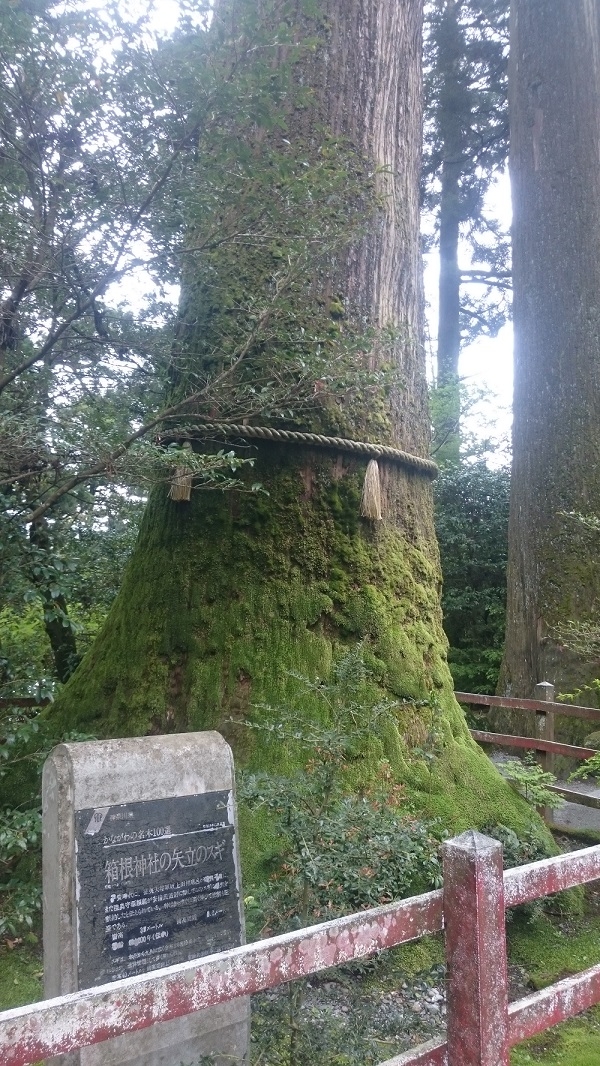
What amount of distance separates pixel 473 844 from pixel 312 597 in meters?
2.36

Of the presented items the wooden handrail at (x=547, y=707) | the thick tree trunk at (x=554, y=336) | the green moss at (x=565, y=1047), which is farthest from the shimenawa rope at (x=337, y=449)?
the thick tree trunk at (x=554, y=336)

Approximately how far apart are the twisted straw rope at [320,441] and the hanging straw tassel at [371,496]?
120 millimetres

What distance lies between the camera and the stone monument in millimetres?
2123

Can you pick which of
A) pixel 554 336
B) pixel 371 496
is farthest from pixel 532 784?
pixel 554 336

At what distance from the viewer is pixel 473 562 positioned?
11195 millimetres

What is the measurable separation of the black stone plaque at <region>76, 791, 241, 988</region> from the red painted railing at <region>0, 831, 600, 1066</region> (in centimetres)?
→ 80

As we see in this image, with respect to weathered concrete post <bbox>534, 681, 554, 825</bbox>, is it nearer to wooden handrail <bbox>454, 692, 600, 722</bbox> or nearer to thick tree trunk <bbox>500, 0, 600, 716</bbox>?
wooden handrail <bbox>454, 692, 600, 722</bbox>

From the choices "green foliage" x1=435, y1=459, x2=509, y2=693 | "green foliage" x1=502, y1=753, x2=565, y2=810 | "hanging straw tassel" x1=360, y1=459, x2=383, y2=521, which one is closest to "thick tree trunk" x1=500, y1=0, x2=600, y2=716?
"green foliage" x1=435, y1=459, x2=509, y2=693

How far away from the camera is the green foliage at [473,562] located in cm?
1105

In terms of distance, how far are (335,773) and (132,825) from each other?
68 centimetres

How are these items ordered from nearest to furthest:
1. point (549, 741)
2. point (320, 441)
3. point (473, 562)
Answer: point (320, 441) < point (549, 741) < point (473, 562)

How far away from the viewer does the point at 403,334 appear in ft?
13.9

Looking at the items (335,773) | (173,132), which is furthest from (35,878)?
(173,132)

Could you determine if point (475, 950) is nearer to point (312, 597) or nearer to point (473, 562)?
point (312, 597)
